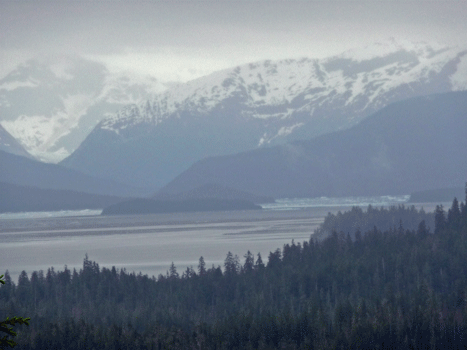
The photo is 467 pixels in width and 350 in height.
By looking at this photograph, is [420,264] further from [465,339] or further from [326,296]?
[465,339]

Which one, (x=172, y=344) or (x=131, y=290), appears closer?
(x=172, y=344)

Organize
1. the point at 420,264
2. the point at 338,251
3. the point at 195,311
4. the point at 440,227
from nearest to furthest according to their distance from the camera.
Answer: the point at 195,311, the point at 420,264, the point at 338,251, the point at 440,227

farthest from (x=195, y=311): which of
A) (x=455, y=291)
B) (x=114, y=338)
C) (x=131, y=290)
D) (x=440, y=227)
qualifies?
(x=440, y=227)

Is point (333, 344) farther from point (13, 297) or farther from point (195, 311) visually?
point (13, 297)

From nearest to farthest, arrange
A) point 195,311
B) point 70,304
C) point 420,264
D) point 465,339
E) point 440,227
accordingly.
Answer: point 465,339 < point 195,311 < point 70,304 < point 420,264 < point 440,227

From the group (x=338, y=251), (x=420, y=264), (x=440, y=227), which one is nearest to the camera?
(x=420, y=264)

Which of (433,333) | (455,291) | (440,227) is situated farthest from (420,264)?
(433,333)
